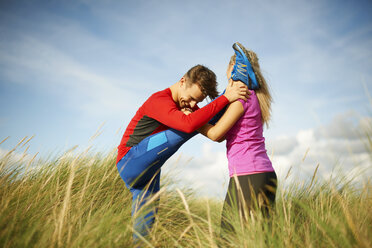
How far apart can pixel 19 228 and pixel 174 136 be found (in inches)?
52.6

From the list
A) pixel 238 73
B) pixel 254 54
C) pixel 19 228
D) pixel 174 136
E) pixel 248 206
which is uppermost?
pixel 254 54

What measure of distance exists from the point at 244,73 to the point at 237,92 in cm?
27

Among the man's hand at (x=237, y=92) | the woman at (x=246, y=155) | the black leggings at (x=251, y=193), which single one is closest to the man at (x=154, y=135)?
the man's hand at (x=237, y=92)

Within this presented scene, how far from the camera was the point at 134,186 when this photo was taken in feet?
7.13

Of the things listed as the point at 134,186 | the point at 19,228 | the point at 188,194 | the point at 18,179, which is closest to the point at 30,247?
the point at 19,228

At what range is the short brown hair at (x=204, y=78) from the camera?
2447 millimetres

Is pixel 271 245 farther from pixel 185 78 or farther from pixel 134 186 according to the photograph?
pixel 185 78

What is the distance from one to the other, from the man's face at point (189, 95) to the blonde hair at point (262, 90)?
48cm

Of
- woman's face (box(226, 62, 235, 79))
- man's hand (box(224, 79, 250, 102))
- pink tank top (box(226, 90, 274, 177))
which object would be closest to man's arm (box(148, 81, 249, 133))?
man's hand (box(224, 79, 250, 102))

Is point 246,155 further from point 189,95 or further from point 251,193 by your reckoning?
point 189,95

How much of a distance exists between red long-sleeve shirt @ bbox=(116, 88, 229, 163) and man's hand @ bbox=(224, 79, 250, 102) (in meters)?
0.05

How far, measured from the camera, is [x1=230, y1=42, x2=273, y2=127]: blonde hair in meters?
2.05

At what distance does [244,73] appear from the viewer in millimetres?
2111

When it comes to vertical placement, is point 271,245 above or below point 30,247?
below
